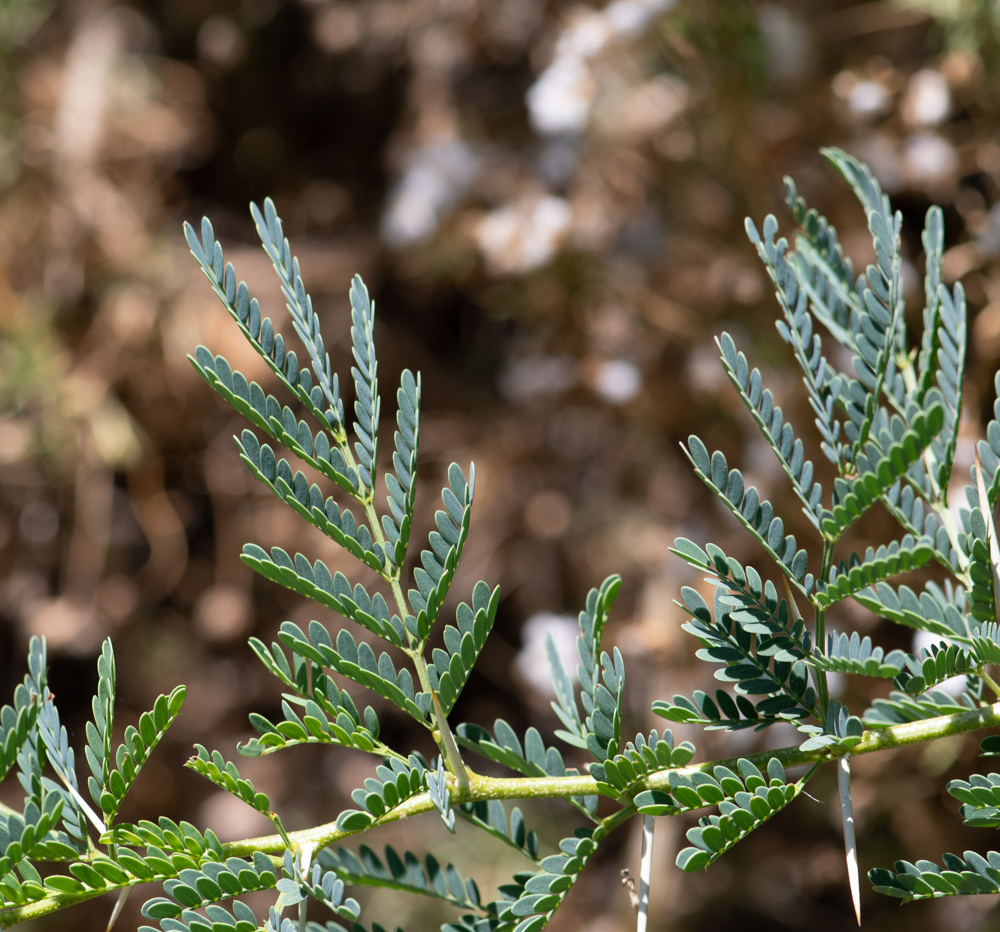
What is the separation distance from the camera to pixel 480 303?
181 cm

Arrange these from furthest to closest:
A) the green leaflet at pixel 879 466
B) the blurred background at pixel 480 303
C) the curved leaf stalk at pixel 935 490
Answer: the blurred background at pixel 480 303
the curved leaf stalk at pixel 935 490
the green leaflet at pixel 879 466

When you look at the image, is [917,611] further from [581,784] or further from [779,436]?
[581,784]

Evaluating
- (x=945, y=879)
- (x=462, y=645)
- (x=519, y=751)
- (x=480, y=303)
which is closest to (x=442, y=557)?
(x=462, y=645)

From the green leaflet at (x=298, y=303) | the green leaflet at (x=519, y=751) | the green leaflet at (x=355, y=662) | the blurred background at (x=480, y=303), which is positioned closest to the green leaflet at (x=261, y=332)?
the green leaflet at (x=298, y=303)

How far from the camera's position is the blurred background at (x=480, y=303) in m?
1.47

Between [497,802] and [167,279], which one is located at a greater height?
[167,279]

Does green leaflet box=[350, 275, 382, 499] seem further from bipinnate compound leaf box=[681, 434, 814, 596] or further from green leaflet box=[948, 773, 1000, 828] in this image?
green leaflet box=[948, 773, 1000, 828]

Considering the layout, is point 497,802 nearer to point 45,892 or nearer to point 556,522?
point 45,892

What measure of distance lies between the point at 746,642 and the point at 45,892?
1.51ft

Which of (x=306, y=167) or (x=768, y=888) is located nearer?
(x=768, y=888)

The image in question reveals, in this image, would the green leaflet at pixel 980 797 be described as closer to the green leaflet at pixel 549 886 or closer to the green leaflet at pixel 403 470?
the green leaflet at pixel 549 886

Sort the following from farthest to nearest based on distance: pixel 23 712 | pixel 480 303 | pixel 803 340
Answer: pixel 480 303 < pixel 803 340 < pixel 23 712

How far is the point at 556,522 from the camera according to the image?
1.84m

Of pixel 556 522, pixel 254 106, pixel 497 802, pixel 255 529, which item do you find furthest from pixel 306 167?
pixel 497 802
